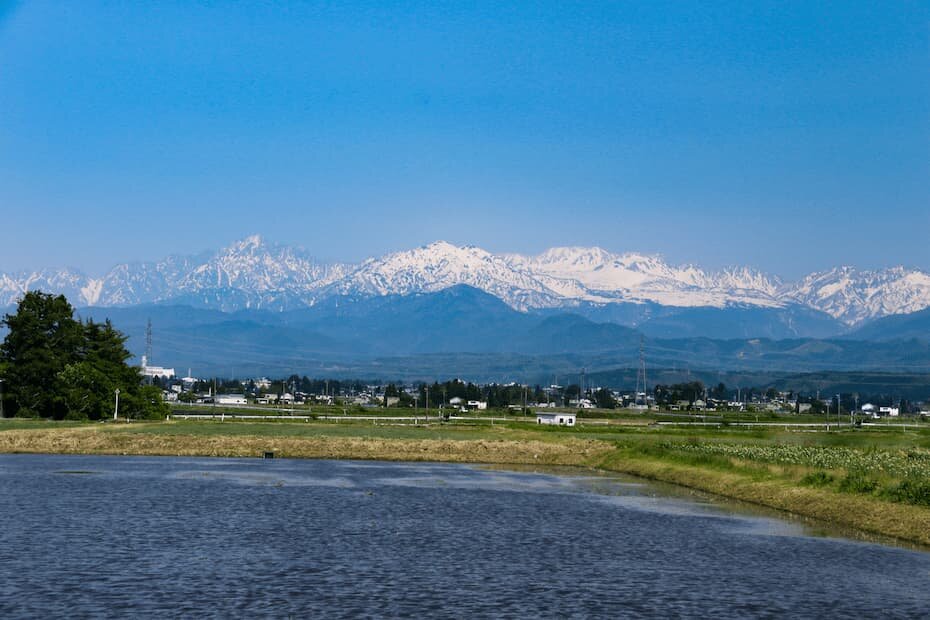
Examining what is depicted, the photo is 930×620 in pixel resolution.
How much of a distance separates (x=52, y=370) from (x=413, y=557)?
384 ft

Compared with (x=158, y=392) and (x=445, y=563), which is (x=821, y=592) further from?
(x=158, y=392)

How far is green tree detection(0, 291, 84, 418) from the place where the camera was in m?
151

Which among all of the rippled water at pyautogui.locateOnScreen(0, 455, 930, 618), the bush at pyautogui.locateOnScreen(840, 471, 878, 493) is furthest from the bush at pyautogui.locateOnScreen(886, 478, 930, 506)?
the rippled water at pyautogui.locateOnScreen(0, 455, 930, 618)

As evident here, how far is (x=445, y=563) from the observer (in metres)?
46.5

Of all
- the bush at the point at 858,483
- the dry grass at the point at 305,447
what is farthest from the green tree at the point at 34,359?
the bush at the point at 858,483

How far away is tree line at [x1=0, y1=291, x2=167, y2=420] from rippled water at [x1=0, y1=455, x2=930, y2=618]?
241 feet

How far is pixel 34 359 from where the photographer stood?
495 ft

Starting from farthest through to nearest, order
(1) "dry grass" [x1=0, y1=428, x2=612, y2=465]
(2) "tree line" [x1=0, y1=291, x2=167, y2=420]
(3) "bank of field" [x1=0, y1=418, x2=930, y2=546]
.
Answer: (2) "tree line" [x1=0, y1=291, x2=167, y2=420] → (1) "dry grass" [x1=0, y1=428, x2=612, y2=465] → (3) "bank of field" [x1=0, y1=418, x2=930, y2=546]

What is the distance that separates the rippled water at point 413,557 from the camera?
37938mm

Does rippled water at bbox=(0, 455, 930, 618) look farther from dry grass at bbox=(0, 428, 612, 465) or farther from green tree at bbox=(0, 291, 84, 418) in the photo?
green tree at bbox=(0, 291, 84, 418)

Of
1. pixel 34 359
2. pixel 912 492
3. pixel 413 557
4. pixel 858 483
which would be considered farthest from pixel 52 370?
pixel 912 492

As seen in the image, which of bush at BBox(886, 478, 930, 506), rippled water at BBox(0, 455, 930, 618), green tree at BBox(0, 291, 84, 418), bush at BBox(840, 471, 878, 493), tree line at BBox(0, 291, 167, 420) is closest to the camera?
rippled water at BBox(0, 455, 930, 618)

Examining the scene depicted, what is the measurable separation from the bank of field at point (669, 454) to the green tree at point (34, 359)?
13939mm

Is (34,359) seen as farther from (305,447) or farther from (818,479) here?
(818,479)
